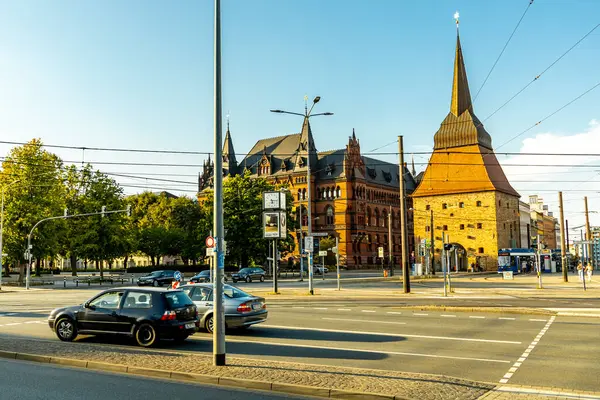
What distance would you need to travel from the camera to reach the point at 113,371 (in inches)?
392

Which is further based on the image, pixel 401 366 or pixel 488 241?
pixel 488 241

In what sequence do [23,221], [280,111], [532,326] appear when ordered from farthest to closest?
[23,221], [280,111], [532,326]

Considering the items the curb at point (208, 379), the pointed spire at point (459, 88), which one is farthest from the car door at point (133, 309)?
the pointed spire at point (459, 88)

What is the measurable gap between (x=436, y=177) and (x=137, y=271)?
4851 cm

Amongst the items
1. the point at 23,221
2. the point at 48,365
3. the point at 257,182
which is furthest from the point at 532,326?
the point at 257,182

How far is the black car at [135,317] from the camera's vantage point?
12.7m

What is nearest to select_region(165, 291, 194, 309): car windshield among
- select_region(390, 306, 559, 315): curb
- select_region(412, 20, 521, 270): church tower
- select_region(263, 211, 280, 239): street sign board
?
select_region(390, 306, 559, 315): curb

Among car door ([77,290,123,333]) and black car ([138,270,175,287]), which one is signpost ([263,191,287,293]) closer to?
car door ([77,290,123,333])

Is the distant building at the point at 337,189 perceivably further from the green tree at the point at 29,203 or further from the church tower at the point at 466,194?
the green tree at the point at 29,203

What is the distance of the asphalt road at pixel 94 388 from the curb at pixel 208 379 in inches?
8.5

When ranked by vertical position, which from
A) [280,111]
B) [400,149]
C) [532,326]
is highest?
[280,111]

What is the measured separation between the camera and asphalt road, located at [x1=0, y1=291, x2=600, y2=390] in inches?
399

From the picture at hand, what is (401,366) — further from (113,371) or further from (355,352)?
(113,371)

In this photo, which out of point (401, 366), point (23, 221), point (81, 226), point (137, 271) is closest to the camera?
point (401, 366)
